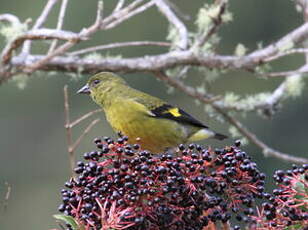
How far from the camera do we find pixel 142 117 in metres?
5.14

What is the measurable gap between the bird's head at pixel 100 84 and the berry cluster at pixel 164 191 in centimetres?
299

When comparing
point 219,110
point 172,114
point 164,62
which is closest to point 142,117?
point 172,114

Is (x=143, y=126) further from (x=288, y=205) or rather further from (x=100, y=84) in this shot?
(x=288, y=205)

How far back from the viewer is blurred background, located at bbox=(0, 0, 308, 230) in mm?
12805

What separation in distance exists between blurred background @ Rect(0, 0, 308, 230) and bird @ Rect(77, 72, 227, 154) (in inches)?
267

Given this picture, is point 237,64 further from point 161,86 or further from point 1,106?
point 1,106

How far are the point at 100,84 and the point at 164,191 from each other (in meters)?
3.22

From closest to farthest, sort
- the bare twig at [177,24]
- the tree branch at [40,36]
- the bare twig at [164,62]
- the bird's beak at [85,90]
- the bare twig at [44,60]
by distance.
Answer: the tree branch at [40,36] → the bare twig at [44,60] → the bare twig at [164,62] → the bare twig at [177,24] → the bird's beak at [85,90]

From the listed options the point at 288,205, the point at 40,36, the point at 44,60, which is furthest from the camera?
the point at 44,60

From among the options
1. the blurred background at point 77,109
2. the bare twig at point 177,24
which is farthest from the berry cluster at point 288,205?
the blurred background at point 77,109

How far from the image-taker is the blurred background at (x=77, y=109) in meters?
12.8

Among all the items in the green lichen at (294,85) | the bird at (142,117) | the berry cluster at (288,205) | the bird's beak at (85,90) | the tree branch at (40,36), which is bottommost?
the berry cluster at (288,205)

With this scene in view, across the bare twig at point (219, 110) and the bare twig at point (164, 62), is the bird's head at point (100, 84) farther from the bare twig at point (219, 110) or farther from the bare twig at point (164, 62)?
the bare twig at point (219, 110)

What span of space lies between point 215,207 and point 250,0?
1287 cm
